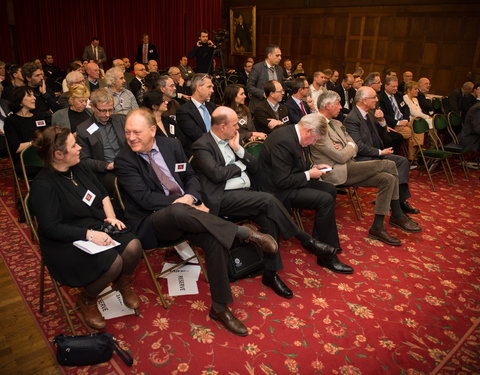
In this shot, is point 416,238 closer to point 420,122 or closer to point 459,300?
point 459,300

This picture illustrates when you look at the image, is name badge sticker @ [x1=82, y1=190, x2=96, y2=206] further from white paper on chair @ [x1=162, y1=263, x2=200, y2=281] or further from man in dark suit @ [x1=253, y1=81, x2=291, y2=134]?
man in dark suit @ [x1=253, y1=81, x2=291, y2=134]

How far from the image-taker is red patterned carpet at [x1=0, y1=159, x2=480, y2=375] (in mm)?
2314

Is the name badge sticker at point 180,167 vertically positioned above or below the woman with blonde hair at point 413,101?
below

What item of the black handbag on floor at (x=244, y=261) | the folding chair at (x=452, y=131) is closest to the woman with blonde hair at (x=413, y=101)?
the folding chair at (x=452, y=131)

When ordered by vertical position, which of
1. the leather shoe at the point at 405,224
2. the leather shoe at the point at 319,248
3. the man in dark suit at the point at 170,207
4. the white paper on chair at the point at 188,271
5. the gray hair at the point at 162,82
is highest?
the gray hair at the point at 162,82

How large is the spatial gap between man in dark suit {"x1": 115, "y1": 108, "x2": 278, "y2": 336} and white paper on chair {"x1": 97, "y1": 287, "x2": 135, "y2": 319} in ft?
1.64

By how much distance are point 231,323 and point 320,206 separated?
52.7 inches

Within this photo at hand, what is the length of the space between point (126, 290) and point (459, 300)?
2641 millimetres

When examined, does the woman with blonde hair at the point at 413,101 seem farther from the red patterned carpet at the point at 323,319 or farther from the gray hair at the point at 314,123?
the gray hair at the point at 314,123

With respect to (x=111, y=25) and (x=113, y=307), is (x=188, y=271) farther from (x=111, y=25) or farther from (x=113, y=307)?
(x=111, y=25)

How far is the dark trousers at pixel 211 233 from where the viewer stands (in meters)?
2.49

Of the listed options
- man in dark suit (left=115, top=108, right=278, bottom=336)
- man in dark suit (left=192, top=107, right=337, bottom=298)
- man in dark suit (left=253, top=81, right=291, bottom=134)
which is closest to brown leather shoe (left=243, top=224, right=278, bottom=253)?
man in dark suit (left=115, top=108, right=278, bottom=336)

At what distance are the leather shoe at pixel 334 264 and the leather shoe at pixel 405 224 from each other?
48.1 inches

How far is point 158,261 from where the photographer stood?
3396 mm
